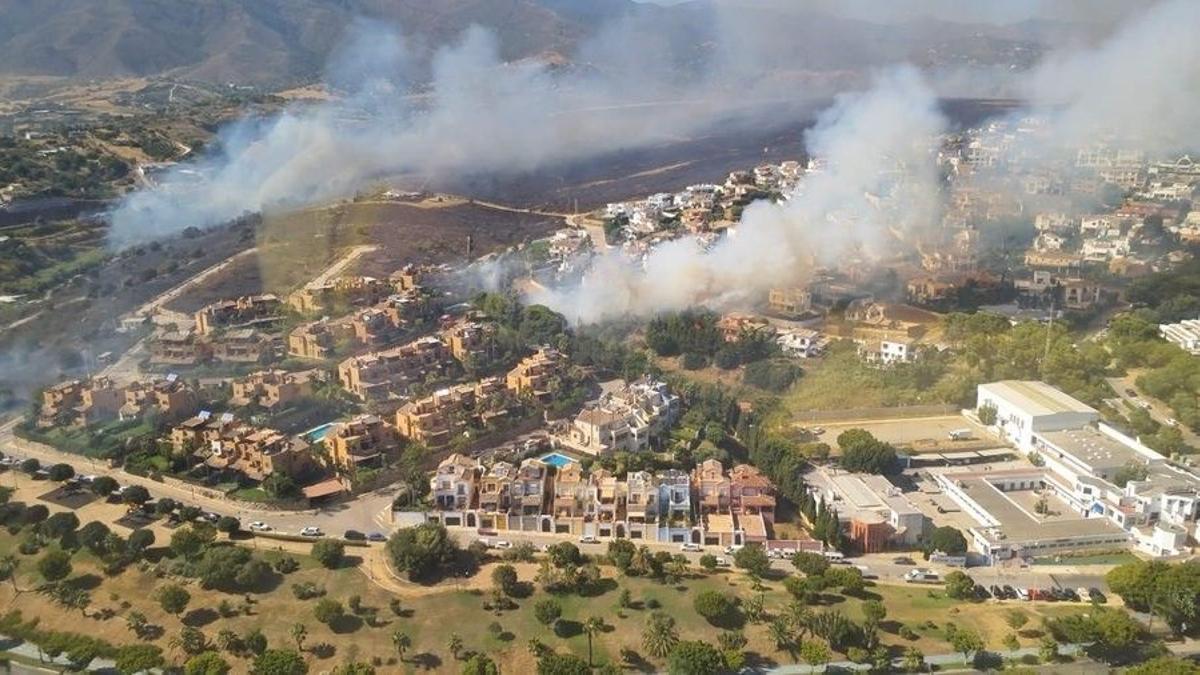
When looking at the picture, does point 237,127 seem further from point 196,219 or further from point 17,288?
point 17,288

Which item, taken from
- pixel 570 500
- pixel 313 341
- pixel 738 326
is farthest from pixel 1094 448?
pixel 313 341

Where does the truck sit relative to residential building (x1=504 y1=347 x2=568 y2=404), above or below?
below

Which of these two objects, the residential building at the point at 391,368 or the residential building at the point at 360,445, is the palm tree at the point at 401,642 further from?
the residential building at the point at 391,368

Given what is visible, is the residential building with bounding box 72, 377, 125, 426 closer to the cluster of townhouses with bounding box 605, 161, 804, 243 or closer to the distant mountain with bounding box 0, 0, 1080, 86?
the cluster of townhouses with bounding box 605, 161, 804, 243

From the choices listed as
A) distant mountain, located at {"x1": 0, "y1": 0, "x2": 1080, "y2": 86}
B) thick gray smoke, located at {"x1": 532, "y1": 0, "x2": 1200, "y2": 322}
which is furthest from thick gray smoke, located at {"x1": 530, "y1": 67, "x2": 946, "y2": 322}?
distant mountain, located at {"x1": 0, "y1": 0, "x2": 1080, "y2": 86}

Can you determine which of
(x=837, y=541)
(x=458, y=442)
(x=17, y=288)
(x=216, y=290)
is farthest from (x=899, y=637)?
(x=17, y=288)

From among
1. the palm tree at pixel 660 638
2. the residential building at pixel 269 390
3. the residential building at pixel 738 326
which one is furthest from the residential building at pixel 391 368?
the palm tree at pixel 660 638
